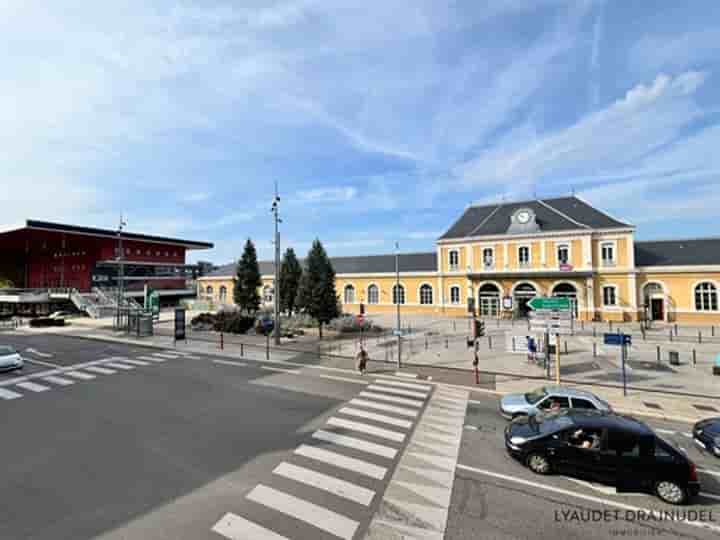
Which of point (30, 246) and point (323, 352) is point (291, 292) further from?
point (30, 246)

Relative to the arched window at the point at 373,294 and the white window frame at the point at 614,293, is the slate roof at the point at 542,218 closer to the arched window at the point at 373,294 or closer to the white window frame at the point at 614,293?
the white window frame at the point at 614,293

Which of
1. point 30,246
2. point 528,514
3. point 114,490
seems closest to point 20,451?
point 114,490

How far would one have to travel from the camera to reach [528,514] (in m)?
6.64

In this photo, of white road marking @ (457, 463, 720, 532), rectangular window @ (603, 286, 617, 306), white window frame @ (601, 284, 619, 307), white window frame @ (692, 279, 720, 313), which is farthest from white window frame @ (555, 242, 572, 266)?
white road marking @ (457, 463, 720, 532)

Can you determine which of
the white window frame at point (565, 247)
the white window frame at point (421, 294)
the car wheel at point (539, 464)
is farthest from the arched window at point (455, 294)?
the car wheel at point (539, 464)

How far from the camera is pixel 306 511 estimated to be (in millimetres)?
6590

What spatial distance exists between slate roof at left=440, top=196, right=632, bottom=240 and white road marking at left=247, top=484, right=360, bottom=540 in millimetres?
41103

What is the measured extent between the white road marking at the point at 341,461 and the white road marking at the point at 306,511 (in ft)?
5.19

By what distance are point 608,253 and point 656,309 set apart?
750 cm

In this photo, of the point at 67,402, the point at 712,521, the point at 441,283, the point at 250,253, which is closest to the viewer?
the point at 712,521

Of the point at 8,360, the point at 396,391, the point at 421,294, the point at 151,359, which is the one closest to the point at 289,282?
the point at 421,294

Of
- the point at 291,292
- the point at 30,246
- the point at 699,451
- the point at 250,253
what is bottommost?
the point at 699,451

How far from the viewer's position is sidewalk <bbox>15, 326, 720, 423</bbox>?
13.0 metres

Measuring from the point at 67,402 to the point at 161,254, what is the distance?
5660 cm
